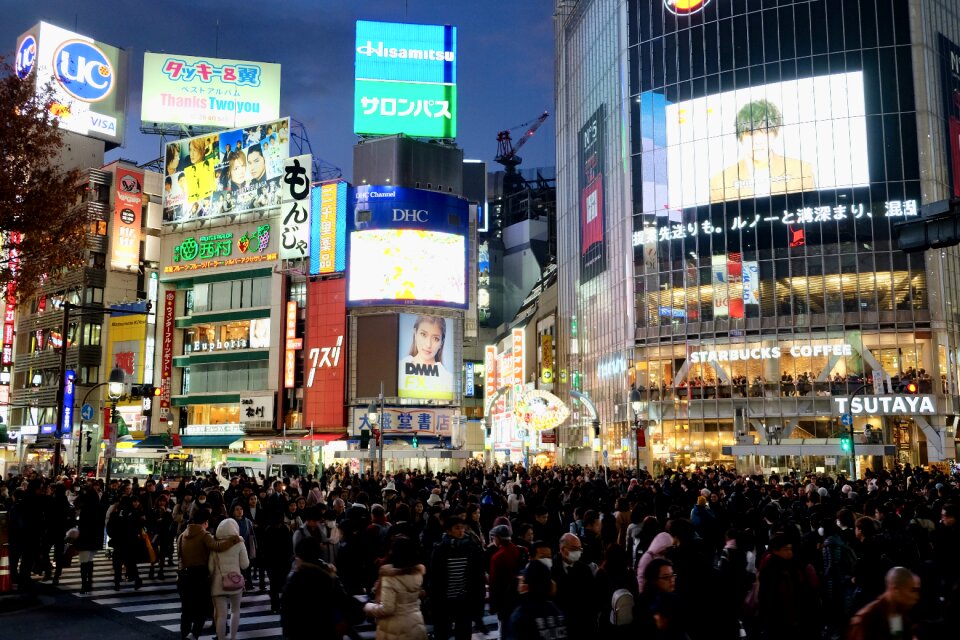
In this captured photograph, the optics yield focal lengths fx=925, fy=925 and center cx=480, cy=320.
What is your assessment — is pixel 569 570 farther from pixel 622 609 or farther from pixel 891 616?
pixel 891 616

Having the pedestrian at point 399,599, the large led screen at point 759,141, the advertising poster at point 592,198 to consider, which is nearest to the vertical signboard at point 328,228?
the advertising poster at point 592,198

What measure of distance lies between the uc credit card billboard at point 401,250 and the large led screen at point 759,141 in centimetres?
1516

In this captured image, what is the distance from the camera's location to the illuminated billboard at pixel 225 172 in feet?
231

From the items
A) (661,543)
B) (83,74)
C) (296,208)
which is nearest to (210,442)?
(296,208)

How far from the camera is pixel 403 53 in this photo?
242ft

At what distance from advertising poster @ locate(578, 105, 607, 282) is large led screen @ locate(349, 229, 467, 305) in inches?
469

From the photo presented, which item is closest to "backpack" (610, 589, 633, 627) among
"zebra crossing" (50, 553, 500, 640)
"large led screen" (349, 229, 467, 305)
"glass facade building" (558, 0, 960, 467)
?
"zebra crossing" (50, 553, 500, 640)

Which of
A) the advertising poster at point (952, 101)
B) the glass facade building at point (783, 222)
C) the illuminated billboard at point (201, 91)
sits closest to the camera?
the glass facade building at point (783, 222)

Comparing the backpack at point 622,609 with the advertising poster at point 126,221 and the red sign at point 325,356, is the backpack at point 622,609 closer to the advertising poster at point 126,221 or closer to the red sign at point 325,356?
the red sign at point 325,356

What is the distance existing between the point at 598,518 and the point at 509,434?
5430 centimetres

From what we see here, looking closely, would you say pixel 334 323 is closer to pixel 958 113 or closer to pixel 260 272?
pixel 260 272

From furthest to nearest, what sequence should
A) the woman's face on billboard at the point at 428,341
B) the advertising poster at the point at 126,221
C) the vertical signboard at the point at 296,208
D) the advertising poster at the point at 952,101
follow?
the advertising poster at the point at 126,221 < the vertical signboard at the point at 296,208 < the woman's face on billboard at the point at 428,341 < the advertising poster at the point at 952,101

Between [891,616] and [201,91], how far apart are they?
265ft

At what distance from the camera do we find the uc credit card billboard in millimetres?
65688
